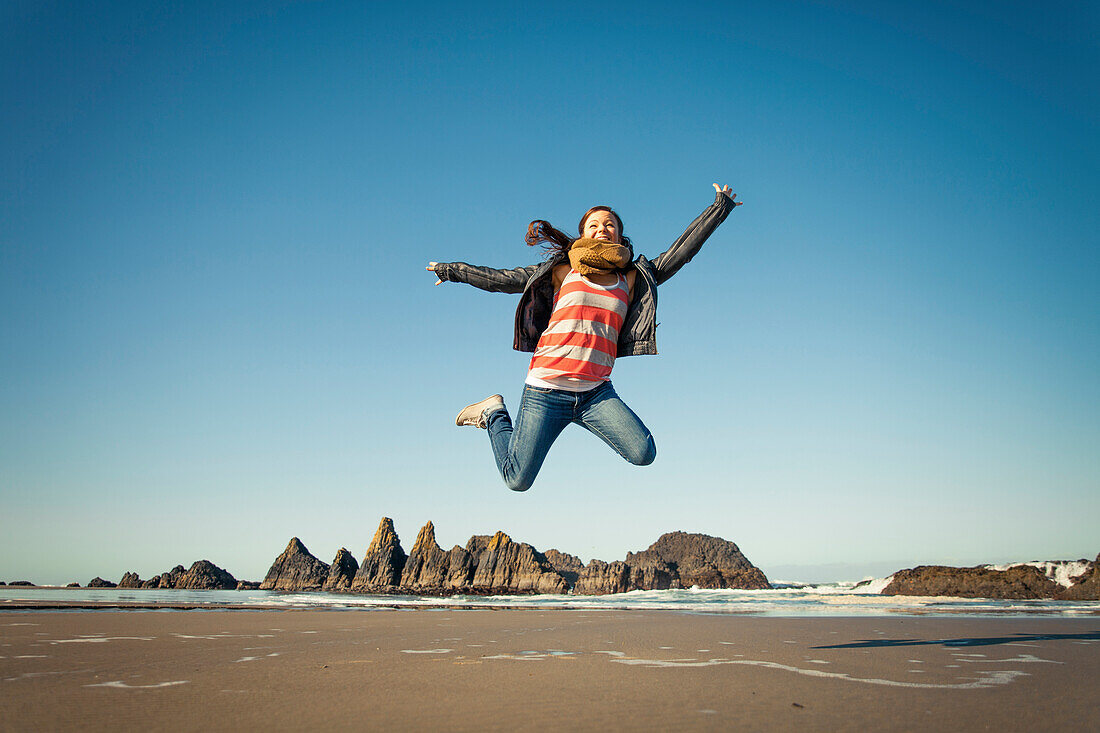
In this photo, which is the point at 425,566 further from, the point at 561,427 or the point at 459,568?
the point at 561,427

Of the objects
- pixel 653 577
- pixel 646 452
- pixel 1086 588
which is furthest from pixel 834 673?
pixel 653 577

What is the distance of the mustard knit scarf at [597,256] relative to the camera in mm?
5129

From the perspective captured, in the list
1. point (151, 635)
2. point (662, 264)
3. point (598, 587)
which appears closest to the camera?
point (662, 264)

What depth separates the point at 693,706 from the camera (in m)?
2.99

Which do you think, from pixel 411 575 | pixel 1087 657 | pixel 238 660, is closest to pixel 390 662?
pixel 238 660

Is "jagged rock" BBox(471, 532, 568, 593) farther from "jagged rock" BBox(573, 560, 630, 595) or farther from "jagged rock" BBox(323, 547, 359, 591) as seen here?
"jagged rock" BBox(323, 547, 359, 591)

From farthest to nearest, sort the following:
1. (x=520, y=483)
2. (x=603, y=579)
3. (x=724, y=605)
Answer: (x=603, y=579) → (x=724, y=605) → (x=520, y=483)

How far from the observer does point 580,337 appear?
17.2 ft

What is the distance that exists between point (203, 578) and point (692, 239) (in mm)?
91425

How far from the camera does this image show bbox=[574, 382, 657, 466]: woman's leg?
517 cm

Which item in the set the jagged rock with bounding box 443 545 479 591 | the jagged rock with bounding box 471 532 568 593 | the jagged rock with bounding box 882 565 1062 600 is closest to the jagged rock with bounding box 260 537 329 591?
the jagged rock with bounding box 443 545 479 591

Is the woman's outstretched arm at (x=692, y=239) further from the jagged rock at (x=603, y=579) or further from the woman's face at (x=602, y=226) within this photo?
the jagged rock at (x=603, y=579)

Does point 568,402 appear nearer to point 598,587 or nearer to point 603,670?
point 603,670

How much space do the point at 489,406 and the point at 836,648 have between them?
3.56m
